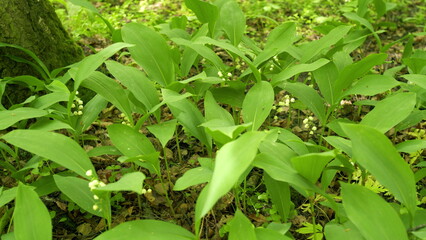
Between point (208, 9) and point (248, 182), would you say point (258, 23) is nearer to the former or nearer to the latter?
point (208, 9)

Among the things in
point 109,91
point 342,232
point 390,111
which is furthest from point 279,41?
point 342,232

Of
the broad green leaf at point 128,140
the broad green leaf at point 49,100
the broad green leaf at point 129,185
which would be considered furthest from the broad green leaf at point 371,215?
A: the broad green leaf at point 49,100

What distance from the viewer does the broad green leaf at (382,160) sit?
58.0 inches

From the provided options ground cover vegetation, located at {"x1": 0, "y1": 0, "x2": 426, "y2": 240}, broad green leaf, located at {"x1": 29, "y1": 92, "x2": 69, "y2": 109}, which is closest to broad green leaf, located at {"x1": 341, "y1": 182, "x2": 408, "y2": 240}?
ground cover vegetation, located at {"x1": 0, "y1": 0, "x2": 426, "y2": 240}

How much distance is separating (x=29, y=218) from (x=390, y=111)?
1723 mm

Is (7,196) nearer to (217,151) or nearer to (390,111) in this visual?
(217,151)

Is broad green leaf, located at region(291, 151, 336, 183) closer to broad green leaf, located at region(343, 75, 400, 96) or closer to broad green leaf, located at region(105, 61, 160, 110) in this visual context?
broad green leaf, located at region(343, 75, 400, 96)

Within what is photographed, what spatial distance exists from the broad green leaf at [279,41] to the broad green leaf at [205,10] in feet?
1.51

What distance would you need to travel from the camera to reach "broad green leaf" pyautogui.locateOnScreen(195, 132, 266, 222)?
46.6 inches

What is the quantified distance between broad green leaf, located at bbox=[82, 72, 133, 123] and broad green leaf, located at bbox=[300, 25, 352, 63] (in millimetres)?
1202

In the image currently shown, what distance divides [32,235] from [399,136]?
2.54 metres

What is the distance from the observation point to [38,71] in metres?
2.90

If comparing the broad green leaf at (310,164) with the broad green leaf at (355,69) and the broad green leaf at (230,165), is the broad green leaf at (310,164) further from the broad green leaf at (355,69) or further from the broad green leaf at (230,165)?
the broad green leaf at (355,69)

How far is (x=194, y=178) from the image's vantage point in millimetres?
1795
